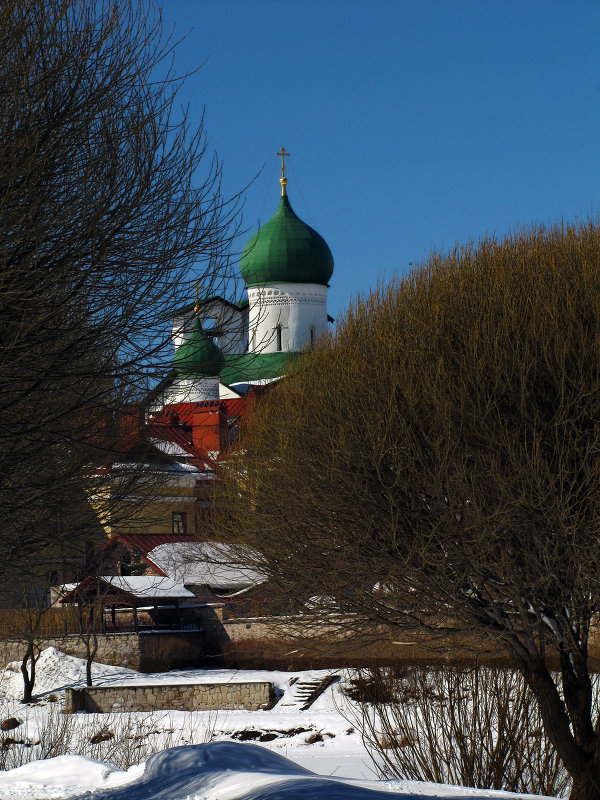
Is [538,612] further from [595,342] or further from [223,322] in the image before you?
[223,322]

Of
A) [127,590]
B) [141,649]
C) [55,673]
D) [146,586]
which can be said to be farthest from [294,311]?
[55,673]

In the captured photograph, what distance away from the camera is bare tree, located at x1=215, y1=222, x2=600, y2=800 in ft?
39.8

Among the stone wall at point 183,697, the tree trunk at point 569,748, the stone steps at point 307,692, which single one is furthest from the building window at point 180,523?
the tree trunk at point 569,748

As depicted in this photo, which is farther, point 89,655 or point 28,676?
point 89,655

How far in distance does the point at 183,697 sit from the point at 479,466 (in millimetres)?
14561

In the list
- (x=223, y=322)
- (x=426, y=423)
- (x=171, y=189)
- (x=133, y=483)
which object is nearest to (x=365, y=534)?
(x=426, y=423)

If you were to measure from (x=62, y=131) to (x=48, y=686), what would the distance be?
2398 centimetres

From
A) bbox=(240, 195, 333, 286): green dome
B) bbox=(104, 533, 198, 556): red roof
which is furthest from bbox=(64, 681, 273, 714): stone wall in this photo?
bbox=(240, 195, 333, 286): green dome

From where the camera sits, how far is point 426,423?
42.5 ft

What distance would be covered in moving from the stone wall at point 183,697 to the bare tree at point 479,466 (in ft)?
36.9

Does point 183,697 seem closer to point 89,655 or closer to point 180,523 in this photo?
point 89,655

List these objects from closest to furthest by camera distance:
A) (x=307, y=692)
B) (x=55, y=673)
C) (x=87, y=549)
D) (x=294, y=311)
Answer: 1. (x=87, y=549)
2. (x=307, y=692)
3. (x=55, y=673)
4. (x=294, y=311)

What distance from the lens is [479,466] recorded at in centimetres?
1272

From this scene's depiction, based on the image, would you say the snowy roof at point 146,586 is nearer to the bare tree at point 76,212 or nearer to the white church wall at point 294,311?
the white church wall at point 294,311
